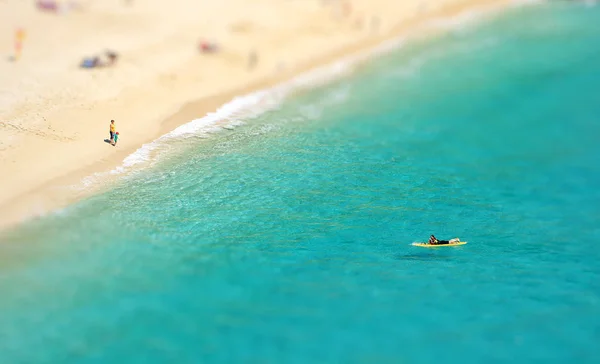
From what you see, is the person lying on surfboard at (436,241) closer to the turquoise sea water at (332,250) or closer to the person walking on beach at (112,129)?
the turquoise sea water at (332,250)

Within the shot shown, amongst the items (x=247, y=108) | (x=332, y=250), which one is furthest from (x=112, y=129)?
(x=332, y=250)

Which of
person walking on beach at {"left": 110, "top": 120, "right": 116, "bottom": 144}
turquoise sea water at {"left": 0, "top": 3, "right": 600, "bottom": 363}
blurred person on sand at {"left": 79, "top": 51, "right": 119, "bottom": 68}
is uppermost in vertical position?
blurred person on sand at {"left": 79, "top": 51, "right": 119, "bottom": 68}

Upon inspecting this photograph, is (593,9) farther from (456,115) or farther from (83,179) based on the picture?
(83,179)

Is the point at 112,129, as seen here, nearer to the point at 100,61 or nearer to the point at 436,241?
the point at 100,61

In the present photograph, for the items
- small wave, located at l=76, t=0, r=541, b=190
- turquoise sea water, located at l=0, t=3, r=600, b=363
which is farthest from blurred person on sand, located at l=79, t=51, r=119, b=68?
turquoise sea water, located at l=0, t=3, r=600, b=363

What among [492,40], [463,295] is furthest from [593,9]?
[463,295]

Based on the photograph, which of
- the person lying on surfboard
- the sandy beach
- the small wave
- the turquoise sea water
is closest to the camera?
the turquoise sea water

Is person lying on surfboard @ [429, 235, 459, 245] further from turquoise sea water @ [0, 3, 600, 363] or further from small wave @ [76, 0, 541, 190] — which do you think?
small wave @ [76, 0, 541, 190]
